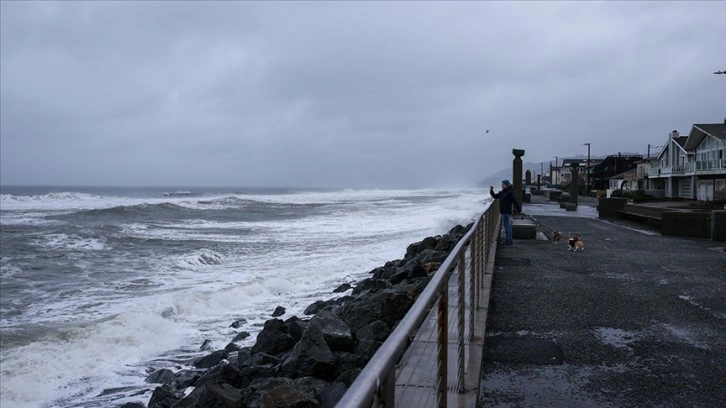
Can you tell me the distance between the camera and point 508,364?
185 inches

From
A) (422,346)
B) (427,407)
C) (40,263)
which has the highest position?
(422,346)

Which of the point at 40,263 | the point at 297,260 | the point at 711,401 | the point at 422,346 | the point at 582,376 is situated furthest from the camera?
the point at 40,263

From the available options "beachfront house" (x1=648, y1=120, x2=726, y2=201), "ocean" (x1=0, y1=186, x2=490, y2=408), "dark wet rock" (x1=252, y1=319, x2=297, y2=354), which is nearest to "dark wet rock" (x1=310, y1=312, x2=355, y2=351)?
"dark wet rock" (x1=252, y1=319, x2=297, y2=354)

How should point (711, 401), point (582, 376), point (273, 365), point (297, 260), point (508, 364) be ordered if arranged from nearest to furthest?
point (711, 401) → point (582, 376) → point (508, 364) → point (273, 365) → point (297, 260)

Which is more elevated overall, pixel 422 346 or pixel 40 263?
pixel 422 346

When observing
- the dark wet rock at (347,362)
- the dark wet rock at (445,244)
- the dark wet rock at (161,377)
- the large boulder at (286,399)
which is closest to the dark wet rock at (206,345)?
the dark wet rock at (161,377)

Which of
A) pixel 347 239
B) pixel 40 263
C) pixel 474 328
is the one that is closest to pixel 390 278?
pixel 474 328

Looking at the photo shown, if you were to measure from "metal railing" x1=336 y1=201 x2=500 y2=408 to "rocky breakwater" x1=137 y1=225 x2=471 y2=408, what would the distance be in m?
1.59

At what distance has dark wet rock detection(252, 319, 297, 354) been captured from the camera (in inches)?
285

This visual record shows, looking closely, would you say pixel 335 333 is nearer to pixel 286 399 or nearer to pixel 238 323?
pixel 286 399

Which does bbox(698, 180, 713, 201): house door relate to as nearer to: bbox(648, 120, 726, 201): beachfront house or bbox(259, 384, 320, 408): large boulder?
bbox(648, 120, 726, 201): beachfront house

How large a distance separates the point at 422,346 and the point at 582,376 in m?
2.69

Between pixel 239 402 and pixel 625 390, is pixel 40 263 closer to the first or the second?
pixel 239 402

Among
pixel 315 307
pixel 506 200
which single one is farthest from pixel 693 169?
pixel 315 307
